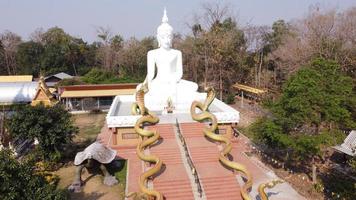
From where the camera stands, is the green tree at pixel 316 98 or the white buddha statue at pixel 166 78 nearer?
the green tree at pixel 316 98

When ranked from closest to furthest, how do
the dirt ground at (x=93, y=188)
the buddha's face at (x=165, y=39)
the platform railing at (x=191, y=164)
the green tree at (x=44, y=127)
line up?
the platform railing at (x=191, y=164) < the dirt ground at (x=93, y=188) < the green tree at (x=44, y=127) < the buddha's face at (x=165, y=39)

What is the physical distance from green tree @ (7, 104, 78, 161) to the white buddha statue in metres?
5.13

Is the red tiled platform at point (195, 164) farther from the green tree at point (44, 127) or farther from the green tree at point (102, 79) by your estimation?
the green tree at point (102, 79)

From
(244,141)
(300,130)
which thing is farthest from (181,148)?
(244,141)

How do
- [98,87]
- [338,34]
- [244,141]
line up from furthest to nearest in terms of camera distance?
1. [98,87]
2. [338,34]
3. [244,141]

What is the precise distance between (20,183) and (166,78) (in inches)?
480

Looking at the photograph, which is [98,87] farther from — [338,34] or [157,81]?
[338,34]

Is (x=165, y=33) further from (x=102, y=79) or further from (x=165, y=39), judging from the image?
(x=102, y=79)

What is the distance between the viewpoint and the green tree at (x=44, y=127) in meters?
15.8

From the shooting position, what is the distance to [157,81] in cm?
2044

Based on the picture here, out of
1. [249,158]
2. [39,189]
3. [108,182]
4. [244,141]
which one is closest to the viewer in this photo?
[39,189]

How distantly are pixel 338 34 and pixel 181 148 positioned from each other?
19.7 m

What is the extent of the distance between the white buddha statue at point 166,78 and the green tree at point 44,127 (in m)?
5.13

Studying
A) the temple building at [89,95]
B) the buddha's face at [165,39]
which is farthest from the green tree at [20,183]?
the temple building at [89,95]
